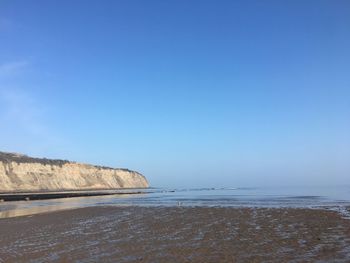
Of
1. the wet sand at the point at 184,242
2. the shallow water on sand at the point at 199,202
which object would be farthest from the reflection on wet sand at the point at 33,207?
the wet sand at the point at 184,242

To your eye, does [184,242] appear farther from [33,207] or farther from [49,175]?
[49,175]

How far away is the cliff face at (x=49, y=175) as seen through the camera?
348 feet

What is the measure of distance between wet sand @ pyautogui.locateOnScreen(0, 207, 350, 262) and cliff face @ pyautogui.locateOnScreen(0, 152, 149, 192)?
89085 mm

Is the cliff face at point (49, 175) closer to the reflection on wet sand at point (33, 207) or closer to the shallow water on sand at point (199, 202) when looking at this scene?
the shallow water on sand at point (199, 202)

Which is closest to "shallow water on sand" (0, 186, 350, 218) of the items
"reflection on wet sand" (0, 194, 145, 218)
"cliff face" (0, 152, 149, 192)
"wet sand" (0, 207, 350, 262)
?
"reflection on wet sand" (0, 194, 145, 218)

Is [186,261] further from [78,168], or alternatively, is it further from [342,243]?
[78,168]

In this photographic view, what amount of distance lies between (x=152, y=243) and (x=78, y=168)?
131 m

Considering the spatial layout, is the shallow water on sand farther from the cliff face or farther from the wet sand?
the cliff face

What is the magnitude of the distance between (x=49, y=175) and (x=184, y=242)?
117222mm

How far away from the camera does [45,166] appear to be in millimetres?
123312

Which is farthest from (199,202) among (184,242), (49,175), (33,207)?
(49,175)

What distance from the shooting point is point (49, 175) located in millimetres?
125875

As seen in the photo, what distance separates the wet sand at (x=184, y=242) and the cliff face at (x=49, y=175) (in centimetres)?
8908

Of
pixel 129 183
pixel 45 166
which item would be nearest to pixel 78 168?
pixel 45 166
